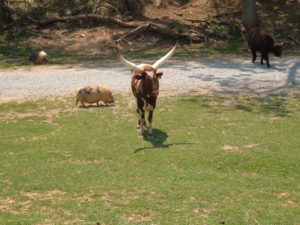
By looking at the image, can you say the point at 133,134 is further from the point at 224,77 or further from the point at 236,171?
the point at 224,77

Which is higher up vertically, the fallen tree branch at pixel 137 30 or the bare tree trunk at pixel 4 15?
the bare tree trunk at pixel 4 15

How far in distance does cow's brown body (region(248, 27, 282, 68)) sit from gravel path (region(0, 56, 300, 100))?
1.59 ft

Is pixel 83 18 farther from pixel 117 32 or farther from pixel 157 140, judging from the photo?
pixel 157 140

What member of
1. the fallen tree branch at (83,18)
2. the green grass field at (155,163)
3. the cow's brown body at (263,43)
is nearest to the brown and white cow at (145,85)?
the green grass field at (155,163)

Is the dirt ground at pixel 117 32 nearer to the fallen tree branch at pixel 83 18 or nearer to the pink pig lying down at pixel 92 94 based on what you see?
the fallen tree branch at pixel 83 18

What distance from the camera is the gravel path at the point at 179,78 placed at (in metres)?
17.9

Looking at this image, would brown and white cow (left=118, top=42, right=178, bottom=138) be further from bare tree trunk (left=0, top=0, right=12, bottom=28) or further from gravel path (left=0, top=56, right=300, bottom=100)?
bare tree trunk (left=0, top=0, right=12, bottom=28)

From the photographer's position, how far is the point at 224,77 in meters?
19.7

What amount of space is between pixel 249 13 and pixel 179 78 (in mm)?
8832

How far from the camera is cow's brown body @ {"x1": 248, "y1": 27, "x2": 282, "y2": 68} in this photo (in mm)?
21562

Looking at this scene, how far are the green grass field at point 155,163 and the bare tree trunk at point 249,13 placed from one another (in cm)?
1058

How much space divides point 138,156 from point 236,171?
2145 mm

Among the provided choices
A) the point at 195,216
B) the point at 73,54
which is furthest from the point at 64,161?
the point at 73,54

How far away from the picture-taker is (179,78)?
19453 mm
